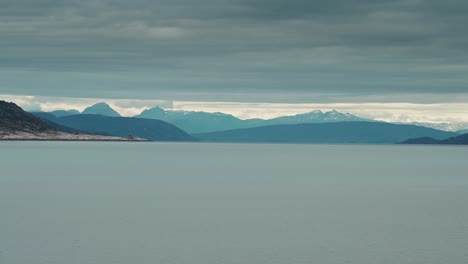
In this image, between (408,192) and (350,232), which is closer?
(350,232)

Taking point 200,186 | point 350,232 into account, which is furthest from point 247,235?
point 200,186

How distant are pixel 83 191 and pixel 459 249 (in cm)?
8006

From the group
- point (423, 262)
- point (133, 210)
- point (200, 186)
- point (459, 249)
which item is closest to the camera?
point (423, 262)

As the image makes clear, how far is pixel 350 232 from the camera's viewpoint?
80.0 metres

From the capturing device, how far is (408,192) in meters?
140

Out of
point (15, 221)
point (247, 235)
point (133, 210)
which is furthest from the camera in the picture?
point (133, 210)

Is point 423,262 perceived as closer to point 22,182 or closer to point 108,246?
point 108,246

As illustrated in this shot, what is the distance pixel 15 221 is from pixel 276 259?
35974 mm

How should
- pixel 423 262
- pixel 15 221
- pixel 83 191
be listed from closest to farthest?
pixel 423 262 < pixel 15 221 < pixel 83 191

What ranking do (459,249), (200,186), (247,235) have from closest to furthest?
1. (459,249)
2. (247,235)
3. (200,186)

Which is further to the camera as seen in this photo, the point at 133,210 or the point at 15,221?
the point at 133,210

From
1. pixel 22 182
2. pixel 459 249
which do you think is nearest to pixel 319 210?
pixel 459 249

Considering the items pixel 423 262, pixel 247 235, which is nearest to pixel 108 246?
pixel 247 235

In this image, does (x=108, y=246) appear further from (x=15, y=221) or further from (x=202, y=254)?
(x=15, y=221)
